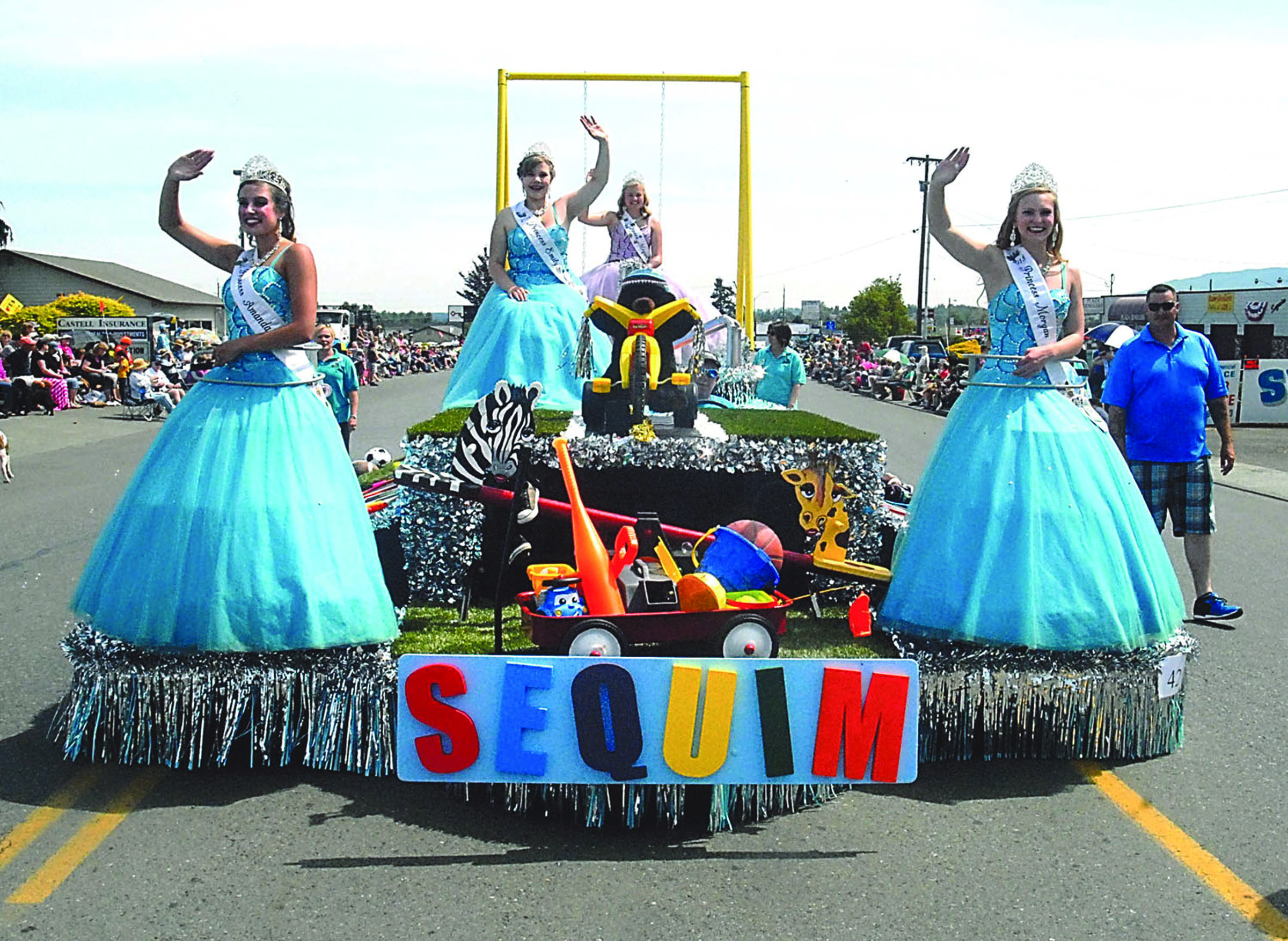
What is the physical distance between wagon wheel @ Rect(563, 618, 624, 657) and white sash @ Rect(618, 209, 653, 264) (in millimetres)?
5399

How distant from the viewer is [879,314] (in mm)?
86500

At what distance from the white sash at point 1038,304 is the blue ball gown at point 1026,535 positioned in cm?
4

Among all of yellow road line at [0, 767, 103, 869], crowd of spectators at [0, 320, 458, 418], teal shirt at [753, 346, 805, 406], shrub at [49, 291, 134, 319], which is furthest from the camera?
shrub at [49, 291, 134, 319]

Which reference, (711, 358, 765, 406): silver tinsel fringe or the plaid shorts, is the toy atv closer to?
the plaid shorts

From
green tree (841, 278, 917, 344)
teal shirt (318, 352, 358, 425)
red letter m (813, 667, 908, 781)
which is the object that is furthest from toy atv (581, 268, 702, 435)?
green tree (841, 278, 917, 344)

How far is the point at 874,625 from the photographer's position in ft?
17.5

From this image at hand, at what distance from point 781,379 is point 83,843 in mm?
8362

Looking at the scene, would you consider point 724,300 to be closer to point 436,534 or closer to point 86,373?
point 436,534

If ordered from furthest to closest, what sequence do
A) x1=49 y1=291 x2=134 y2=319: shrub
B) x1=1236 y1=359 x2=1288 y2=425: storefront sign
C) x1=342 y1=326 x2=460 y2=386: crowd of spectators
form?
x1=49 y1=291 x2=134 y2=319: shrub
x1=342 y1=326 x2=460 y2=386: crowd of spectators
x1=1236 y1=359 x2=1288 y2=425: storefront sign

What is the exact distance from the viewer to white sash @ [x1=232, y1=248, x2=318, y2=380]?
464cm

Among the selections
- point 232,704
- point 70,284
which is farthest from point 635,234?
point 70,284

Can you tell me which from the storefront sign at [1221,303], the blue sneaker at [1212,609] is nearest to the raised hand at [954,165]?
the blue sneaker at [1212,609]

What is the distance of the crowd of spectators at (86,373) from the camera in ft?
74.6

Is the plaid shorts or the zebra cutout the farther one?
the plaid shorts
